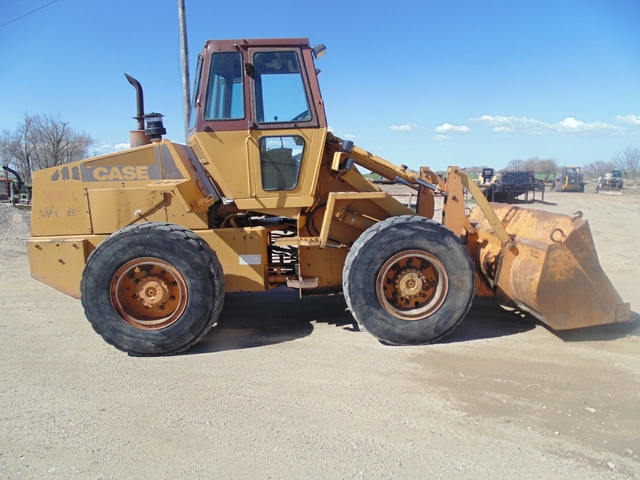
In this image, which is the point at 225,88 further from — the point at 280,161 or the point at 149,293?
the point at 149,293

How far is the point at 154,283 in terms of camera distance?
439 cm

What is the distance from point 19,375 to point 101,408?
1.11 metres

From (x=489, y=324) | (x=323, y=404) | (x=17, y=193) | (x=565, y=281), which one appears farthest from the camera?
(x=17, y=193)

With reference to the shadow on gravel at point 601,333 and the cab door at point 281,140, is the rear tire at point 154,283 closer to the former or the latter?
the cab door at point 281,140

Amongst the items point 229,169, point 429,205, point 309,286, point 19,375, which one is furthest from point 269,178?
point 19,375

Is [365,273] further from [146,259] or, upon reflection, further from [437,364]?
[146,259]

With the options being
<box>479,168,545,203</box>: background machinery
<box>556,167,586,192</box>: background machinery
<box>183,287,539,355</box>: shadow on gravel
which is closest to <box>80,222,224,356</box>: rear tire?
<box>183,287,539,355</box>: shadow on gravel

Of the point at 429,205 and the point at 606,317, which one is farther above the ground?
the point at 429,205

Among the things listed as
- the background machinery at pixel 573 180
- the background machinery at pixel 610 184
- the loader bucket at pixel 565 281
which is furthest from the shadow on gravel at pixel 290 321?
the background machinery at pixel 610 184

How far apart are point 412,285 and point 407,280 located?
7 centimetres

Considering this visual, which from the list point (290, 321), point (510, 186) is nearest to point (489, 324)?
point (290, 321)

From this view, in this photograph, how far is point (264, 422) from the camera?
3.19m

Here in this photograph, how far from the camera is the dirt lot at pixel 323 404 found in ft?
9.04

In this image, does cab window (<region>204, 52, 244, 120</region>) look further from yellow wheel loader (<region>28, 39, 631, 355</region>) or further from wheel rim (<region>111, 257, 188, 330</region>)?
wheel rim (<region>111, 257, 188, 330</region>)
